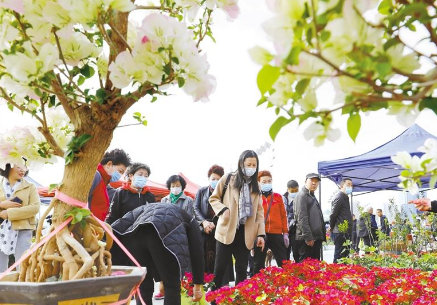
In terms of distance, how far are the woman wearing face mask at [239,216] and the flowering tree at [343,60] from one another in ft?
12.8

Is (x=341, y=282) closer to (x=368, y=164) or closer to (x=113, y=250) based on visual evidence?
(x=113, y=250)

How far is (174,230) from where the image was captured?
3.10 meters

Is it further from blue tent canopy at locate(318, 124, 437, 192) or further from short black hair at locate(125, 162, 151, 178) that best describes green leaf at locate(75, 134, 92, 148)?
blue tent canopy at locate(318, 124, 437, 192)

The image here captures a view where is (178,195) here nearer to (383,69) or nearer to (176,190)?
(176,190)

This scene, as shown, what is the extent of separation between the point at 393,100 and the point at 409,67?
57mm

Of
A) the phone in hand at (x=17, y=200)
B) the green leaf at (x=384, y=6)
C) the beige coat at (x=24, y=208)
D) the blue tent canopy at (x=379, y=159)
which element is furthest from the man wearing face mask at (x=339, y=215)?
the green leaf at (x=384, y=6)

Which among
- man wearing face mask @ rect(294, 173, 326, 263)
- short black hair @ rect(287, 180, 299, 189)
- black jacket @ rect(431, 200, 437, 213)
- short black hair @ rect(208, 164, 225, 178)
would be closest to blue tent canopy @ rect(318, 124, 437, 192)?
short black hair @ rect(287, 180, 299, 189)

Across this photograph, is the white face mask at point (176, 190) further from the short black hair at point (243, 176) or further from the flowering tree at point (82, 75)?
the flowering tree at point (82, 75)

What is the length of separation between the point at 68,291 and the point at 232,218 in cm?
330

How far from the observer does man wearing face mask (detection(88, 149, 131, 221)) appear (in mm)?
4059

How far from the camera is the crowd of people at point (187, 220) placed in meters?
3.20

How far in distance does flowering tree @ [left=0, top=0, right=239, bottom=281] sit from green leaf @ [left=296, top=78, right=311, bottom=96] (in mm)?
627

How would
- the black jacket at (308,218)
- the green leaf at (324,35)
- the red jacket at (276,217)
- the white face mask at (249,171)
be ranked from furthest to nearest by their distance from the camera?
the black jacket at (308,218) < the red jacket at (276,217) < the white face mask at (249,171) < the green leaf at (324,35)

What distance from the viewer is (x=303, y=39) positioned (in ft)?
1.98
